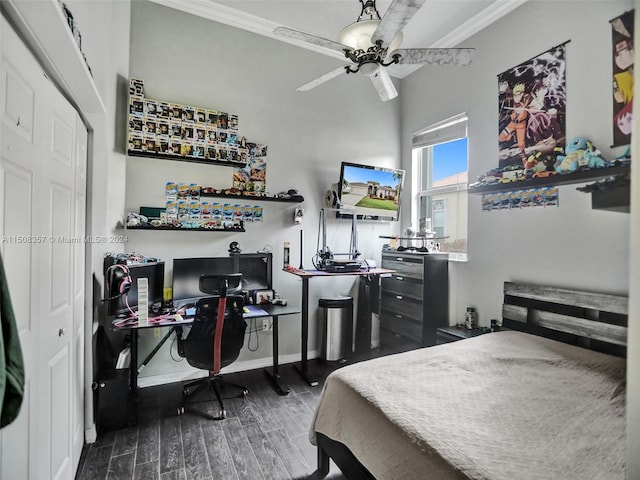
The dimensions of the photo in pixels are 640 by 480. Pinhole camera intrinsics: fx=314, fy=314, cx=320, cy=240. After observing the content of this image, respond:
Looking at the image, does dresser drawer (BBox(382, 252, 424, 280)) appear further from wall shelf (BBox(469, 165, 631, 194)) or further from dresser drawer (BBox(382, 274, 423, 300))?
wall shelf (BBox(469, 165, 631, 194))

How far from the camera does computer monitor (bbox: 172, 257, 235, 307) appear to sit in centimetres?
268

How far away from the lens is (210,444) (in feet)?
6.61

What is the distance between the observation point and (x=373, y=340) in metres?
3.89

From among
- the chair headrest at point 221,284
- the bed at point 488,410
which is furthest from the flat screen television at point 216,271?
the bed at point 488,410

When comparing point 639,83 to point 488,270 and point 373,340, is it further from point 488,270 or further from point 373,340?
point 373,340

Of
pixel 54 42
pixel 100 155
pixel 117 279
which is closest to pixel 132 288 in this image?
pixel 117 279

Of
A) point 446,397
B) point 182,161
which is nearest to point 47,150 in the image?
point 182,161

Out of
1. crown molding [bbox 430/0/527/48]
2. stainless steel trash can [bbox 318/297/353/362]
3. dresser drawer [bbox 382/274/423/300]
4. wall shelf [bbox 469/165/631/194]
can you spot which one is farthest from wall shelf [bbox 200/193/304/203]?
wall shelf [bbox 469/165/631/194]

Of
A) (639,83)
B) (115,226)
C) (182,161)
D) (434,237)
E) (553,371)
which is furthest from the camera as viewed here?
(434,237)

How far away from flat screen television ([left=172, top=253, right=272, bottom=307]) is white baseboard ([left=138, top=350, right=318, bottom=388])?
710mm

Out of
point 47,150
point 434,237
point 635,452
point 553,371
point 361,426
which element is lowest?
point 361,426

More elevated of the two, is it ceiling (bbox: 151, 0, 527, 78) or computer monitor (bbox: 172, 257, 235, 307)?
ceiling (bbox: 151, 0, 527, 78)

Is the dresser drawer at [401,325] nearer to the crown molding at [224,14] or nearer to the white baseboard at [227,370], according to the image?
the white baseboard at [227,370]

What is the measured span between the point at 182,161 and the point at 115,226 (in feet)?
2.59
